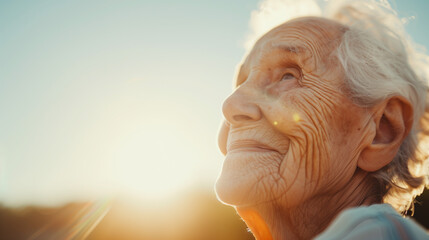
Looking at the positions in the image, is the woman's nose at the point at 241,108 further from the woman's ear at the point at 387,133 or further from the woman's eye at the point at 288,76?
the woman's ear at the point at 387,133

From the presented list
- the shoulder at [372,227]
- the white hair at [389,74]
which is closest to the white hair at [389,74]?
the white hair at [389,74]

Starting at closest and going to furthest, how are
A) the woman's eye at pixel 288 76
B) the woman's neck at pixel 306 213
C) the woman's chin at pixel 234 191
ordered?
the woman's chin at pixel 234 191, the woman's neck at pixel 306 213, the woman's eye at pixel 288 76

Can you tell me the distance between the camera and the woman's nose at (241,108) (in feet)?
6.61

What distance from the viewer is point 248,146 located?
6.50 feet

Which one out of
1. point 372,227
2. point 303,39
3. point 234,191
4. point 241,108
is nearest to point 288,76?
point 303,39

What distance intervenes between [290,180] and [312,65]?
723 millimetres

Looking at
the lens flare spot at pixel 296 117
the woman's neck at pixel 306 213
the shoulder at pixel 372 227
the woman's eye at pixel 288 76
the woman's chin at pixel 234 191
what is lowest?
the shoulder at pixel 372 227

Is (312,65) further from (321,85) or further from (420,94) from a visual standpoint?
(420,94)

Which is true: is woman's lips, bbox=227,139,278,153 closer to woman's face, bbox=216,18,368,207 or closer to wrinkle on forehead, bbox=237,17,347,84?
woman's face, bbox=216,18,368,207

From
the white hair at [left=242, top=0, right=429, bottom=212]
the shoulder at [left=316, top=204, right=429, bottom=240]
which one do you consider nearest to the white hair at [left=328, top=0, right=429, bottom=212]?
the white hair at [left=242, top=0, right=429, bottom=212]

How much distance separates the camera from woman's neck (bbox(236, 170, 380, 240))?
1.99m

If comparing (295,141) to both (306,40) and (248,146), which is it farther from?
(306,40)

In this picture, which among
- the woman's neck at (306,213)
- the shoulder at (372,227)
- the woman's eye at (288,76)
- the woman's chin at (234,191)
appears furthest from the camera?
the woman's eye at (288,76)

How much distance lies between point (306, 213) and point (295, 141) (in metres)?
0.46
